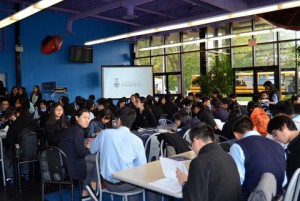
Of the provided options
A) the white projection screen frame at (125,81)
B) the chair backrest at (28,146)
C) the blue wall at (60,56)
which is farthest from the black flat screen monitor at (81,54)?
the chair backrest at (28,146)

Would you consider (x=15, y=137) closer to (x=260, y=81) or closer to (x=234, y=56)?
(x=260, y=81)

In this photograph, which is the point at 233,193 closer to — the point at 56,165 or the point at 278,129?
the point at 278,129

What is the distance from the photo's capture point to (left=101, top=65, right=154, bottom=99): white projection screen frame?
12372 millimetres

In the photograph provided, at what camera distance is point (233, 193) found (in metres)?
1.95

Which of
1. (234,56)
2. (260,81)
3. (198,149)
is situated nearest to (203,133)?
(198,149)

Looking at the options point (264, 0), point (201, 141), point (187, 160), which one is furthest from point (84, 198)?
point (264, 0)

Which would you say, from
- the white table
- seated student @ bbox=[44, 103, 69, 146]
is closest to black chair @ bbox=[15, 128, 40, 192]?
seated student @ bbox=[44, 103, 69, 146]

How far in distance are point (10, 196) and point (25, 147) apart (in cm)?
71

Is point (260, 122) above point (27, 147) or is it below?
above

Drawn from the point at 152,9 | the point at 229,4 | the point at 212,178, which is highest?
the point at 152,9

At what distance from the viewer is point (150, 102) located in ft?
27.3

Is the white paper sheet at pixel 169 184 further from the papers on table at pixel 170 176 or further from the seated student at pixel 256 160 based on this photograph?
the seated student at pixel 256 160

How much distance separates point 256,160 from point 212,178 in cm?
62

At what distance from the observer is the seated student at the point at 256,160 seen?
2.33 m
